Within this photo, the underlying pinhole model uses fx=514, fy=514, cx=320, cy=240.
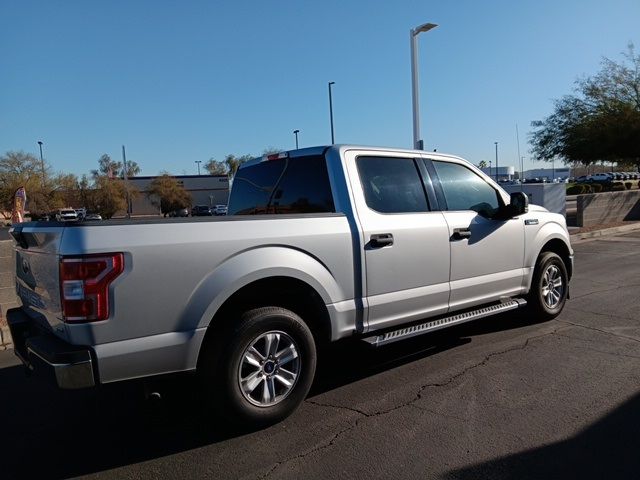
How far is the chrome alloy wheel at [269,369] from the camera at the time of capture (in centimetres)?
354

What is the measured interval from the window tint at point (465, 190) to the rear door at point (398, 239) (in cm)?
27

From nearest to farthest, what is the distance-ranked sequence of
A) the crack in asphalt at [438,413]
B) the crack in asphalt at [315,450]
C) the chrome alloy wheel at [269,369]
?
the crack in asphalt at [315,450] → the chrome alloy wheel at [269,369] → the crack in asphalt at [438,413]

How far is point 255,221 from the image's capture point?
360cm

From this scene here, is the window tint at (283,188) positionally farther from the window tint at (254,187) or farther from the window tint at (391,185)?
the window tint at (391,185)

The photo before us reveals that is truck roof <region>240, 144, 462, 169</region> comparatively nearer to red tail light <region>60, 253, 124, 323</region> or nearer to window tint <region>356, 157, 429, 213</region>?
window tint <region>356, 157, 429, 213</region>

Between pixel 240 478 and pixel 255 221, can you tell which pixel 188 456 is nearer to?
pixel 240 478

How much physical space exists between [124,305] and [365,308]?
1901 mm

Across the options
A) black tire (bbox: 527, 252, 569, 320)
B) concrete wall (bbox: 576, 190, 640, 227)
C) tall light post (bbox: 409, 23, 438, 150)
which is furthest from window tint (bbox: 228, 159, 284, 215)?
concrete wall (bbox: 576, 190, 640, 227)

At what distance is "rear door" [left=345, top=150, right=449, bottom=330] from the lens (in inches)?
166

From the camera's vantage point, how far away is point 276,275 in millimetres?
3590

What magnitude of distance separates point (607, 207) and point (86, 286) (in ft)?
65.7

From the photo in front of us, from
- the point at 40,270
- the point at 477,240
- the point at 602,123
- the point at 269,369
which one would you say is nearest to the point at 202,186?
the point at 602,123

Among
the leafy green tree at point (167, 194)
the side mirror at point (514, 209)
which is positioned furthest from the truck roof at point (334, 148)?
the leafy green tree at point (167, 194)

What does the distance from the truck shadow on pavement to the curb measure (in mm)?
11904
